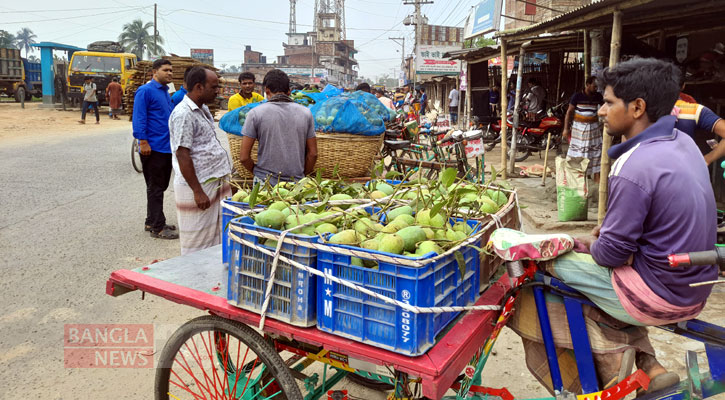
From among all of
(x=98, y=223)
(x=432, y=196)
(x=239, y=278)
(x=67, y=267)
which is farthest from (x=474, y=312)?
(x=98, y=223)

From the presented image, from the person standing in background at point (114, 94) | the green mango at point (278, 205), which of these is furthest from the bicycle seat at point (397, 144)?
the person standing in background at point (114, 94)

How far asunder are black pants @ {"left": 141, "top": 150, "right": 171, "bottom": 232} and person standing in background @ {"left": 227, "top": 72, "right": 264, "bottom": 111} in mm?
1124

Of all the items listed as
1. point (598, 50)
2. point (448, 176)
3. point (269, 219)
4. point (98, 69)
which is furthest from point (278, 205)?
point (98, 69)

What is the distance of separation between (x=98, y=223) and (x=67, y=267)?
64.6 inches

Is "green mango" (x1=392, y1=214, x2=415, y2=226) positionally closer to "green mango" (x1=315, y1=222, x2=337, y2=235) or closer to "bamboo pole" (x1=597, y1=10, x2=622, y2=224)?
"green mango" (x1=315, y1=222, x2=337, y2=235)

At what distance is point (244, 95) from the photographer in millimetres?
6902

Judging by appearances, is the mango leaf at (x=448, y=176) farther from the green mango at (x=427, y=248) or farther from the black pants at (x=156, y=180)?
the black pants at (x=156, y=180)

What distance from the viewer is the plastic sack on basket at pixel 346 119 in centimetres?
466

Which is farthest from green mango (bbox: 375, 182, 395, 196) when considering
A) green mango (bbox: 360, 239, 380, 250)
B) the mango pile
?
green mango (bbox: 360, 239, 380, 250)

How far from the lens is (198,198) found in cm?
405

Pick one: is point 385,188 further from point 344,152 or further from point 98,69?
point 98,69

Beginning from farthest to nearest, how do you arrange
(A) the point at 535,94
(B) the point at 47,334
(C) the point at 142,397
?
(A) the point at 535,94, (B) the point at 47,334, (C) the point at 142,397

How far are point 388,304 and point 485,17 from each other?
1521 cm

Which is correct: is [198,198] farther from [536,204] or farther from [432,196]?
[536,204]
